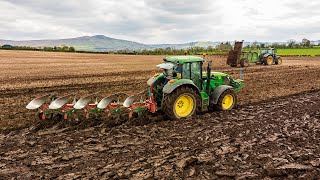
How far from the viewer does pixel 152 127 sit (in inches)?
Result: 300

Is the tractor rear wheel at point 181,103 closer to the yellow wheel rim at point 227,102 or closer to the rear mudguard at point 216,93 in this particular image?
the rear mudguard at point 216,93

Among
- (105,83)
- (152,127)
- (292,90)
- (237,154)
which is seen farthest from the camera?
(105,83)

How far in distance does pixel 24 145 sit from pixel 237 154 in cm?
459

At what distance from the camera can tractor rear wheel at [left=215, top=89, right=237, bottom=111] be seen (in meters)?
8.95

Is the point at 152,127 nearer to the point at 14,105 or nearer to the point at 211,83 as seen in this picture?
the point at 211,83

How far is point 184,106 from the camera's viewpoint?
8375 mm

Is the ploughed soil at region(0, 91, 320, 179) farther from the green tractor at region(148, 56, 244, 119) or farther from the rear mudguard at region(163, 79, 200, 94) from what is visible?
the rear mudguard at region(163, 79, 200, 94)

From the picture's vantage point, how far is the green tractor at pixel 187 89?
7973 millimetres

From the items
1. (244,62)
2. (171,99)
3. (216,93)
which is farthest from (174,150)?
(244,62)

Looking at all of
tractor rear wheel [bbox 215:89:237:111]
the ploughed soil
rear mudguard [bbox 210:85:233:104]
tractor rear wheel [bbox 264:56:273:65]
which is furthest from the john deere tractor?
rear mudguard [bbox 210:85:233:104]

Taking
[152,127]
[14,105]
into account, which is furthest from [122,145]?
[14,105]

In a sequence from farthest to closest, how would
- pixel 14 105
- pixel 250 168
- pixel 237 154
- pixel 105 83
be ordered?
1. pixel 105 83
2. pixel 14 105
3. pixel 237 154
4. pixel 250 168

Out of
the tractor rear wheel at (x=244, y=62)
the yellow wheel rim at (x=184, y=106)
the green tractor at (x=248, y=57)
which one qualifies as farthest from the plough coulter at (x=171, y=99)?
the tractor rear wheel at (x=244, y=62)

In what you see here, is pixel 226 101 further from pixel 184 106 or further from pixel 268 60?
pixel 268 60
